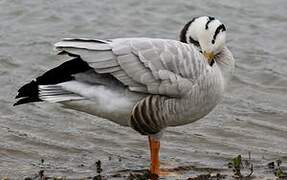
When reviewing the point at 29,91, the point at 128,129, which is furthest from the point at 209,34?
the point at 128,129

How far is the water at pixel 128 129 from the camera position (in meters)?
7.09

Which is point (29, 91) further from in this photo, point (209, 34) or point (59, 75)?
point (209, 34)

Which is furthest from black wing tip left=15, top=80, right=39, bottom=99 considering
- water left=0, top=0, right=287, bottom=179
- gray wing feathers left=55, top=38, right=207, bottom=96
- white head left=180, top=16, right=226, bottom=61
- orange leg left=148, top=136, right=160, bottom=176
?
white head left=180, top=16, right=226, bottom=61

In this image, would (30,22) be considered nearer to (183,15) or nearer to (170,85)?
(183,15)

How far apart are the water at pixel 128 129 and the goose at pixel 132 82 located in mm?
718

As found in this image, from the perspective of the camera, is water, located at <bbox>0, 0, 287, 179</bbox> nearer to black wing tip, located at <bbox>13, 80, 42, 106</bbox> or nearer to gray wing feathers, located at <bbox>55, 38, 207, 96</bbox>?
black wing tip, located at <bbox>13, 80, 42, 106</bbox>

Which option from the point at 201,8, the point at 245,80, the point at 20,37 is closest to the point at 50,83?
the point at 245,80

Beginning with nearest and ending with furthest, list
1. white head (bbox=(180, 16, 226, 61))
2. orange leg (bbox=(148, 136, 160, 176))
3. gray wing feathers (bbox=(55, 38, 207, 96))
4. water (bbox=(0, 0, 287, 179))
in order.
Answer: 1. gray wing feathers (bbox=(55, 38, 207, 96))
2. white head (bbox=(180, 16, 226, 61))
3. orange leg (bbox=(148, 136, 160, 176))
4. water (bbox=(0, 0, 287, 179))

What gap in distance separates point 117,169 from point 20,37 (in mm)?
5015

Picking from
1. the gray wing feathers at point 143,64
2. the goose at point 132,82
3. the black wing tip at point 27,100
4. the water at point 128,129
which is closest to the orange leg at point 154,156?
the water at point 128,129

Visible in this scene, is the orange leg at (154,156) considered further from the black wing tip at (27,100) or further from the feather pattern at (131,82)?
the black wing tip at (27,100)

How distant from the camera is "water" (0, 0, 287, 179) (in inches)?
279

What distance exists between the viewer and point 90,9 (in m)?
12.7

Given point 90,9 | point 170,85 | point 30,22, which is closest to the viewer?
point 170,85
